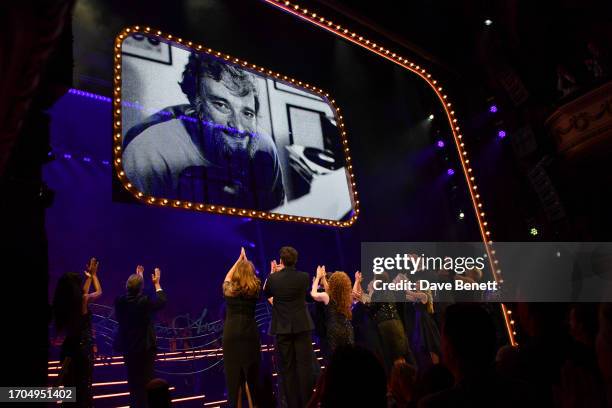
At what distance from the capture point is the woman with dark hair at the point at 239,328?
4699 millimetres

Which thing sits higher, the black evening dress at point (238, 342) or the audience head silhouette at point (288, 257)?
the audience head silhouette at point (288, 257)

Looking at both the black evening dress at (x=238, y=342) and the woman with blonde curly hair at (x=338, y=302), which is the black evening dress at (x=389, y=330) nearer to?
the woman with blonde curly hair at (x=338, y=302)

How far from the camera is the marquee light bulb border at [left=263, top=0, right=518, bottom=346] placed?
278 inches

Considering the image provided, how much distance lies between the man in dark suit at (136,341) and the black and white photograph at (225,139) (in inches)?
46.8

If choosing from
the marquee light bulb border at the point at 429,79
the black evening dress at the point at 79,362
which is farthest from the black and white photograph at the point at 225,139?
the black evening dress at the point at 79,362

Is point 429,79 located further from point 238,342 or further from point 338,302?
point 238,342

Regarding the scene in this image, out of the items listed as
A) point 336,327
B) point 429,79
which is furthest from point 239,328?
point 429,79

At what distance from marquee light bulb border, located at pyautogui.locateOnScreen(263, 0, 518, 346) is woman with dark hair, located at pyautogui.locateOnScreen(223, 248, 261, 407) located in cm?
400

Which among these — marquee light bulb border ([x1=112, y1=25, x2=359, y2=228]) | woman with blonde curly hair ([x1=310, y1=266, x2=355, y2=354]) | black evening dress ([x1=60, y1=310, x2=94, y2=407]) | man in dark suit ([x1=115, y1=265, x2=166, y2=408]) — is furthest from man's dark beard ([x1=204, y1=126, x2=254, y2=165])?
black evening dress ([x1=60, y1=310, x2=94, y2=407])

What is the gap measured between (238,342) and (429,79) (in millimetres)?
6452

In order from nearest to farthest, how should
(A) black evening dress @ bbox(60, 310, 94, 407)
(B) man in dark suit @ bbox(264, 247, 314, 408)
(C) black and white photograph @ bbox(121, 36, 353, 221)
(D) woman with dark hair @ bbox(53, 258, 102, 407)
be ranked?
(D) woman with dark hair @ bbox(53, 258, 102, 407) → (A) black evening dress @ bbox(60, 310, 94, 407) → (B) man in dark suit @ bbox(264, 247, 314, 408) → (C) black and white photograph @ bbox(121, 36, 353, 221)

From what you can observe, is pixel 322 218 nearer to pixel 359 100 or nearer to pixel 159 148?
pixel 159 148

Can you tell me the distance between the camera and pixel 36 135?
8.30 feet

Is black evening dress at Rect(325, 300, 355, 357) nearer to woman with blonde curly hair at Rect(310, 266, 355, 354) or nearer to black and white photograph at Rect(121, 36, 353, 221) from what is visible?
woman with blonde curly hair at Rect(310, 266, 355, 354)
